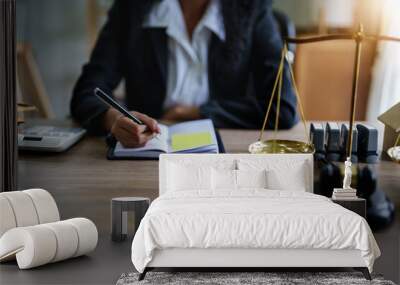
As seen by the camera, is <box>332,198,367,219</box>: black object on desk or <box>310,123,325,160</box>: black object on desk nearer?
<box>332,198,367,219</box>: black object on desk

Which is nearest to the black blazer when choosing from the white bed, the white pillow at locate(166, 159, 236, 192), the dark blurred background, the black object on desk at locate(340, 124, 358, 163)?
the dark blurred background

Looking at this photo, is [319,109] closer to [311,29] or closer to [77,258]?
[311,29]

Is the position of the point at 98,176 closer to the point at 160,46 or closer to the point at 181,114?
the point at 181,114

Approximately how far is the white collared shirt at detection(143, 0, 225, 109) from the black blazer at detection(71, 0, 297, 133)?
0.14ft

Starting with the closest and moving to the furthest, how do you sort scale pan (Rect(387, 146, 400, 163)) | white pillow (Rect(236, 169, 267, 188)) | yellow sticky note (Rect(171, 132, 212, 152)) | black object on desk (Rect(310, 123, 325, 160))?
1. white pillow (Rect(236, 169, 267, 188))
2. scale pan (Rect(387, 146, 400, 163))
3. yellow sticky note (Rect(171, 132, 212, 152))
4. black object on desk (Rect(310, 123, 325, 160))

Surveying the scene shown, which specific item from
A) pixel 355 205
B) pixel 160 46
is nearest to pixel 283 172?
pixel 355 205

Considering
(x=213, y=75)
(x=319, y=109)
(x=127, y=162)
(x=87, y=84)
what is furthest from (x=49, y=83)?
(x=319, y=109)

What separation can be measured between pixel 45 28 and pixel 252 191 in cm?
231

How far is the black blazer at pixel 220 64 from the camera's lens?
6.44m

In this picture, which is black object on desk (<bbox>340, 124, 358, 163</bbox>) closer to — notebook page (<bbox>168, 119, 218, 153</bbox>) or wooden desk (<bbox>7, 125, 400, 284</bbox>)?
wooden desk (<bbox>7, 125, 400, 284</bbox>)

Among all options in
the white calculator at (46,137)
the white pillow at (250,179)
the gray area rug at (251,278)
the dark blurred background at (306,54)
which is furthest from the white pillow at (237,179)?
the white calculator at (46,137)

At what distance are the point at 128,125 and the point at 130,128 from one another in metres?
0.03

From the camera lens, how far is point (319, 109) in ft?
21.4

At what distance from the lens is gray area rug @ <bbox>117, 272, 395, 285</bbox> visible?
15.4 feet
